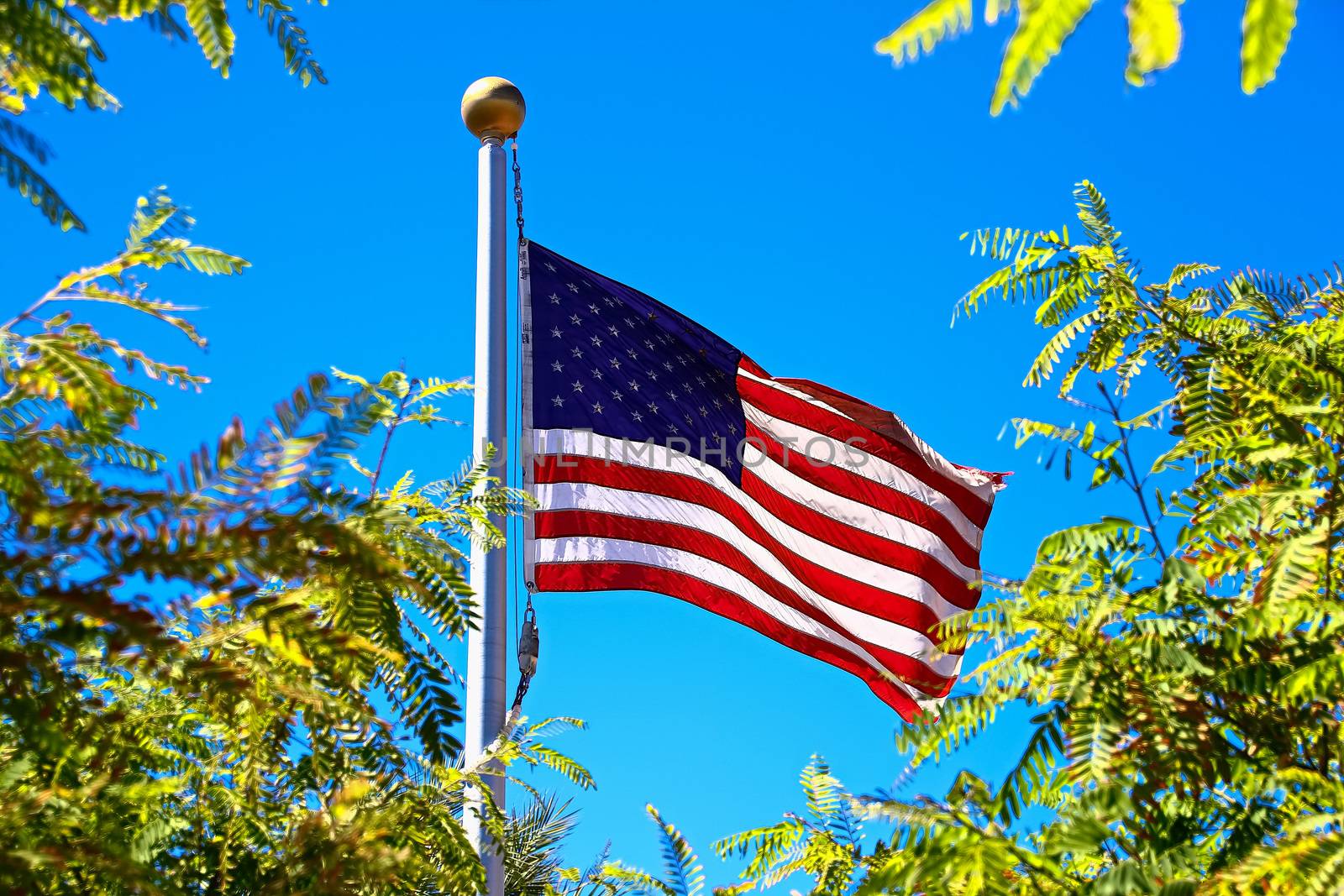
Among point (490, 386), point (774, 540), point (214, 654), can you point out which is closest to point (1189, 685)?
point (214, 654)

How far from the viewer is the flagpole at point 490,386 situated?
705cm

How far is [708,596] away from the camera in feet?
32.2

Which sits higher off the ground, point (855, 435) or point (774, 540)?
point (855, 435)

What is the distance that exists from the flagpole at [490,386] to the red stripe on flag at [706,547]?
1.11 metres

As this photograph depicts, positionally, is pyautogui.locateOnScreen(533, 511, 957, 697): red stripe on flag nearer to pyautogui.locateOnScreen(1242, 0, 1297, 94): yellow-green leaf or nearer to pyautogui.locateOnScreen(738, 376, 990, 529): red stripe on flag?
pyautogui.locateOnScreen(738, 376, 990, 529): red stripe on flag

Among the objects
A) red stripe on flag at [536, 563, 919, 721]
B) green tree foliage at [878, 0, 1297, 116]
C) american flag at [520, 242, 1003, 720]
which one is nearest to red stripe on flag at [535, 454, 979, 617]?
american flag at [520, 242, 1003, 720]

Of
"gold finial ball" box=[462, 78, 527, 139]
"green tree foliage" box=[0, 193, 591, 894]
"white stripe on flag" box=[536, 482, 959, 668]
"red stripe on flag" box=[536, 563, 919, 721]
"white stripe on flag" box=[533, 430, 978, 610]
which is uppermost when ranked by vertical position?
"gold finial ball" box=[462, 78, 527, 139]

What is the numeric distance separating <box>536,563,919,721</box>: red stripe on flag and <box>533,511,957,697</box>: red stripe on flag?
0.18 meters

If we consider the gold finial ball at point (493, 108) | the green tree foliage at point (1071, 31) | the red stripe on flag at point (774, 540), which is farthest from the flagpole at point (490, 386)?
the green tree foliage at point (1071, 31)

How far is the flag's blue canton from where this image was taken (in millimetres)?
9812

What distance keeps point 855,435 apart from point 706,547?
224 cm

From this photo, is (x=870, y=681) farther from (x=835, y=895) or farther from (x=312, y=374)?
(x=312, y=374)

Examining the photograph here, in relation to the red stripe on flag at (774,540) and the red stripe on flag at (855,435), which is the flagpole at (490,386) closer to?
the red stripe on flag at (774,540)

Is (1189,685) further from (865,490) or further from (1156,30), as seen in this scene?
(865,490)
